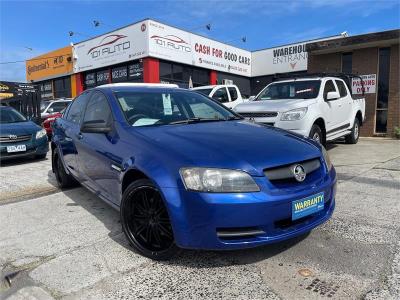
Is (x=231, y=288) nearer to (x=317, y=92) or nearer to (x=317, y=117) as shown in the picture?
(x=317, y=117)

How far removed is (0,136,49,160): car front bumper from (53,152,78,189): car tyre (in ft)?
8.92

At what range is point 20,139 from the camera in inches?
341

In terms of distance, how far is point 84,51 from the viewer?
24000 millimetres

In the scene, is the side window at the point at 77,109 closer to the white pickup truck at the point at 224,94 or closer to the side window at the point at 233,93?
the white pickup truck at the point at 224,94

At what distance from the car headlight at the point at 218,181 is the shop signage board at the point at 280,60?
71.4 ft

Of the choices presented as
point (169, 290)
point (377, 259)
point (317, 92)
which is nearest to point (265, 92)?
point (317, 92)

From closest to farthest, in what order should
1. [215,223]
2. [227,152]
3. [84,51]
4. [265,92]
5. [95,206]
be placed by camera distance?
[215,223]
[227,152]
[95,206]
[265,92]
[84,51]

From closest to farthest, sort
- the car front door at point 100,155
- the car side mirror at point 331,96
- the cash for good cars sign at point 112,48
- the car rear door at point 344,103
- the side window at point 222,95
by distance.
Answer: the car front door at point 100,155
the car side mirror at point 331,96
the car rear door at point 344,103
the side window at point 222,95
the cash for good cars sign at point 112,48

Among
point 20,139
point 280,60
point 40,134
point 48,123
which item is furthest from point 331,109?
point 280,60

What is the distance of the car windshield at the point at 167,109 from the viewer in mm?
4047

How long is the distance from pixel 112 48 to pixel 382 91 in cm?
1446

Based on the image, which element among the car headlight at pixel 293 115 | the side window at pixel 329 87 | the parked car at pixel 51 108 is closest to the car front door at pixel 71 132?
the car headlight at pixel 293 115

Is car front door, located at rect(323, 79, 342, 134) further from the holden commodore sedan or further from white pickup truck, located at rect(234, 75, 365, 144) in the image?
the holden commodore sedan

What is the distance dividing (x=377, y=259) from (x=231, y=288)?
132 cm
